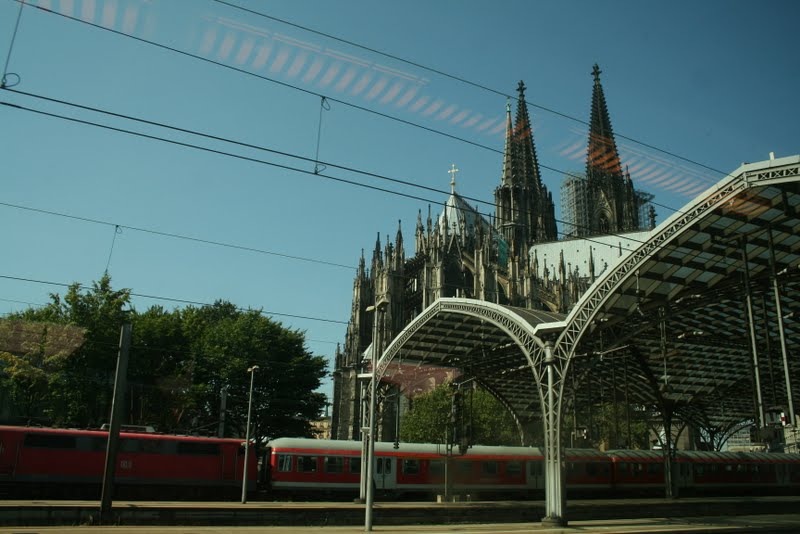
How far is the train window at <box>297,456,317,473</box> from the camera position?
2970 cm

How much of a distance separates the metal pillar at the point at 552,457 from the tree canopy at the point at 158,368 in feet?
45.9

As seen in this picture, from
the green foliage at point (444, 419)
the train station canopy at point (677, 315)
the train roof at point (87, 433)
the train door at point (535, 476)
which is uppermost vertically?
the train station canopy at point (677, 315)

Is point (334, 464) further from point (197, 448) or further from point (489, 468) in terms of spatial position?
point (489, 468)

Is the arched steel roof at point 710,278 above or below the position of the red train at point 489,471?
above

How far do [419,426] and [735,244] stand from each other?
30.5 metres

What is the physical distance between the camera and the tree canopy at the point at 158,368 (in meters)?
35.2

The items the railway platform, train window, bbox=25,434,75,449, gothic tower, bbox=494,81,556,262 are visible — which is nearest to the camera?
the railway platform

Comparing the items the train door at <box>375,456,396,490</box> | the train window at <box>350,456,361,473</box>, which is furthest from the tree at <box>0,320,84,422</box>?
the train door at <box>375,456,396,490</box>

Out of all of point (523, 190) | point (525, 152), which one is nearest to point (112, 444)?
point (523, 190)

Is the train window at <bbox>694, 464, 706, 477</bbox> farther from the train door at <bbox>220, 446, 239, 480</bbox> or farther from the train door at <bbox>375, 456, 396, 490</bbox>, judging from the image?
the train door at <bbox>220, 446, 239, 480</bbox>

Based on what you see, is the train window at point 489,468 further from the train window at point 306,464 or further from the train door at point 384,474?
the train window at point 306,464

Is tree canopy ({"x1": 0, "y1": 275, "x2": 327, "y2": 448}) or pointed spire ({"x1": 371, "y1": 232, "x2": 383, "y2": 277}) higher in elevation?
pointed spire ({"x1": 371, "y1": 232, "x2": 383, "y2": 277})

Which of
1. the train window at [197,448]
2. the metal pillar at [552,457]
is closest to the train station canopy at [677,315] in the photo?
the metal pillar at [552,457]

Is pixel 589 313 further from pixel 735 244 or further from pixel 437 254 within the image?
Answer: pixel 437 254
